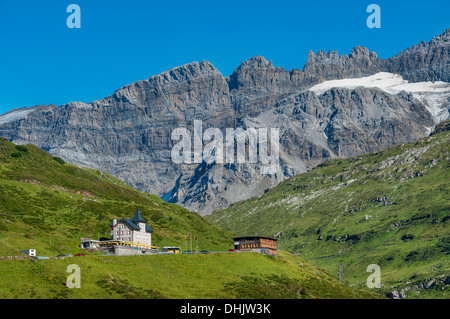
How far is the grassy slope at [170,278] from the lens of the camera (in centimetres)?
13162

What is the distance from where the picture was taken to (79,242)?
187m

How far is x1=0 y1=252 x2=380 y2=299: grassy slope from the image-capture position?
432 feet

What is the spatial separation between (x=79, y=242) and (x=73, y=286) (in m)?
55.0

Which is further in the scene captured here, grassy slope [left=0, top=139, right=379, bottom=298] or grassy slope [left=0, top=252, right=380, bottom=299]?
grassy slope [left=0, top=139, right=379, bottom=298]

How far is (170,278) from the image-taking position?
498ft

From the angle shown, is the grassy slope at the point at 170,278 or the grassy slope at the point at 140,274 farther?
the grassy slope at the point at 140,274

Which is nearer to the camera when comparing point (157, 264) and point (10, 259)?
point (10, 259)

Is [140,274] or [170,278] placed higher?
[140,274]

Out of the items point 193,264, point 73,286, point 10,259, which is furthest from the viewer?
point 193,264
